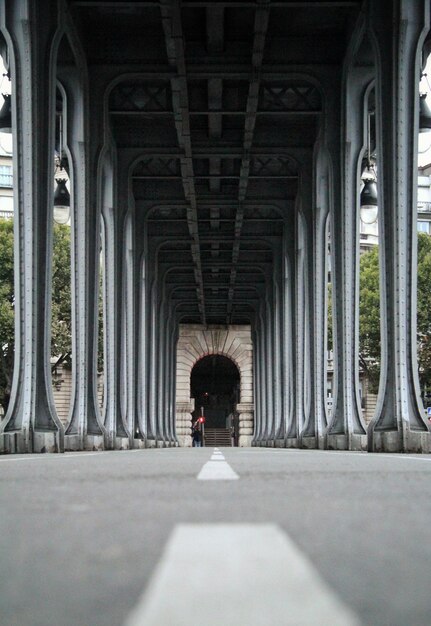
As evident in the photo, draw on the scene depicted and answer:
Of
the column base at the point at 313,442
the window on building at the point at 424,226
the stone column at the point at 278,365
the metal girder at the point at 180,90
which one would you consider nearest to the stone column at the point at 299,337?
the metal girder at the point at 180,90

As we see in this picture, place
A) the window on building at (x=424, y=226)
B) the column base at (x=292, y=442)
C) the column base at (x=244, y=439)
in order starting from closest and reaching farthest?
the column base at (x=292, y=442) < the column base at (x=244, y=439) < the window on building at (x=424, y=226)

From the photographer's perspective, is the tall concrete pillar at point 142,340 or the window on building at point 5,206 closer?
the tall concrete pillar at point 142,340

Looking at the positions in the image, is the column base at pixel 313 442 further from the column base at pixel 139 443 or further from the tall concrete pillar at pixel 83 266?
the tall concrete pillar at pixel 83 266

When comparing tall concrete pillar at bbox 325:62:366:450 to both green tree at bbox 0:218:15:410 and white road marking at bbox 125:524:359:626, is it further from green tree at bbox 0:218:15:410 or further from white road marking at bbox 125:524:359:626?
green tree at bbox 0:218:15:410

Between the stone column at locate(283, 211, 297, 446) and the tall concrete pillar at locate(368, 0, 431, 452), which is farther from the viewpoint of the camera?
the stone column at locate(283, 211, 297, 446)

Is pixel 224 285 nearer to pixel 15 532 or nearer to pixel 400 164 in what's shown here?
pixel 400 164

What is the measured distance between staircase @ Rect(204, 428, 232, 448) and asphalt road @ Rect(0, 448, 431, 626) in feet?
340

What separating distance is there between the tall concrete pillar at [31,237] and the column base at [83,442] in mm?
4650

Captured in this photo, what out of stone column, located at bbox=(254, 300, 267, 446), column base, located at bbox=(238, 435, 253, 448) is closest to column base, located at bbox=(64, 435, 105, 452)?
stone column, located at bbox=(254, 300, 267, 446)

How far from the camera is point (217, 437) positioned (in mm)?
109125

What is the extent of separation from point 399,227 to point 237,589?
16.8 m

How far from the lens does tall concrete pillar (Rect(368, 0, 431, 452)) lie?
17.5 m

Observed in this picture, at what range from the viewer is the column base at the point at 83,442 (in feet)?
74.1

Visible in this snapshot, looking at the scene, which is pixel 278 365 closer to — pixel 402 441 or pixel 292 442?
pixel 292 442
